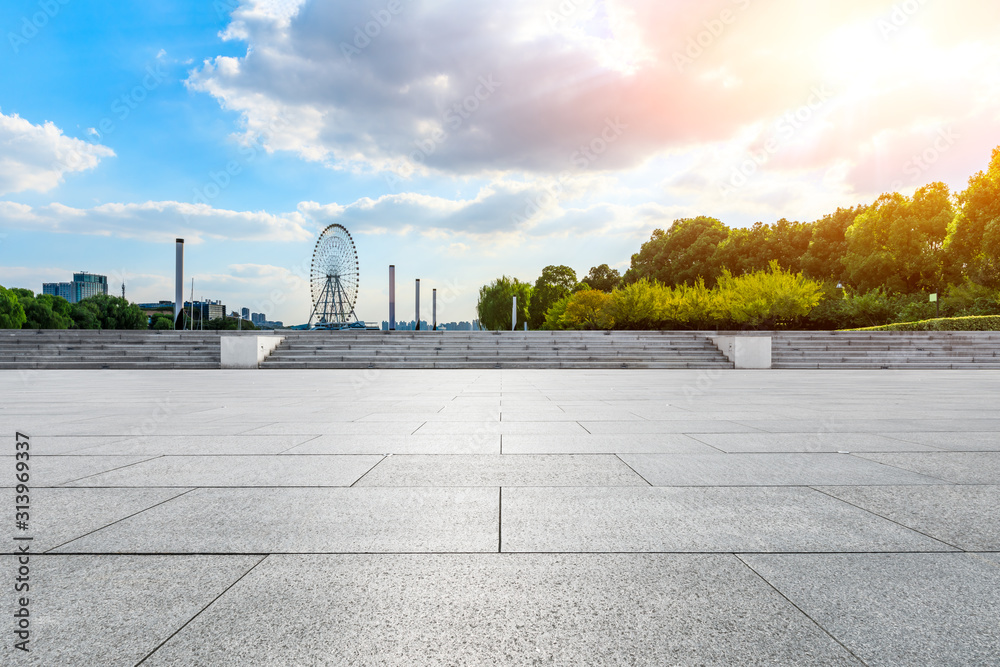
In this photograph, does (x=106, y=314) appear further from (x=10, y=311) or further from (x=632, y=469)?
(x=632, y=469)

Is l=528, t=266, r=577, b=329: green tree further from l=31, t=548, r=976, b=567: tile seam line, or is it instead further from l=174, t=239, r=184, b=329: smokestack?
l=31, t=548, r=976, b=567: tile seam line

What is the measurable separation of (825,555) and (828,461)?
8.11ft

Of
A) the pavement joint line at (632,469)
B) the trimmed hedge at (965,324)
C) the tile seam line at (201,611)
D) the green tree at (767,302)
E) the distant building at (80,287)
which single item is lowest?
the pavement joint line at (632,469)

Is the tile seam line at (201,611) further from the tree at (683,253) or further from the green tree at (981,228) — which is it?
the tree at (683,253)

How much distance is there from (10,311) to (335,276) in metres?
35.3

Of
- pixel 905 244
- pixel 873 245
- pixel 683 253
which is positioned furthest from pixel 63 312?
pixel 905 244

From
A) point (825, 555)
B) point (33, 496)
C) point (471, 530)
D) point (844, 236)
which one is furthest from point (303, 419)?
point (844, 236)

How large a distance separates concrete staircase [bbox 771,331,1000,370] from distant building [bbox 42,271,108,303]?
163m

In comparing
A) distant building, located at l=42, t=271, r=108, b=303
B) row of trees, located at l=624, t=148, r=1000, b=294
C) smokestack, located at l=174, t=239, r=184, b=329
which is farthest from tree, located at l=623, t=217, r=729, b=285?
distant building, located at l=42, t=271, r=108, b=303

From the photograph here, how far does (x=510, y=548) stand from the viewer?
279 centimetres

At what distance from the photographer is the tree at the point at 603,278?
77938mm

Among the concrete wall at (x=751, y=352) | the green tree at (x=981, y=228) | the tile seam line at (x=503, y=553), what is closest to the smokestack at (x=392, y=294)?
the concrete wall at (x=751, y=352)

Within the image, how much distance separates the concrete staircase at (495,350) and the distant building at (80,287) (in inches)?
5910

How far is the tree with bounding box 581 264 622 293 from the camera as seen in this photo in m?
77.9
